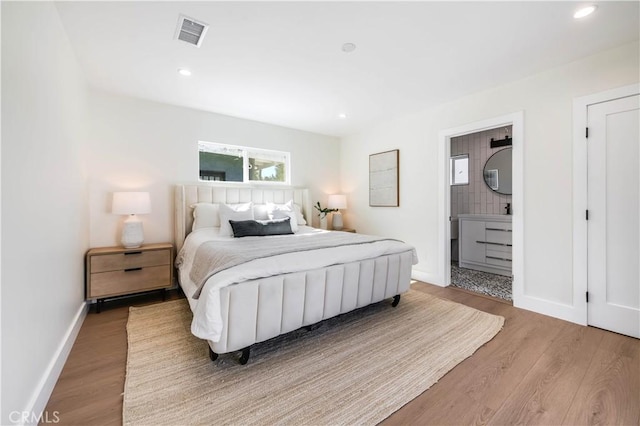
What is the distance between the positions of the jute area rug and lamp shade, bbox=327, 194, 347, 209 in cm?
236

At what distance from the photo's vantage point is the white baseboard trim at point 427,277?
3.63 metres

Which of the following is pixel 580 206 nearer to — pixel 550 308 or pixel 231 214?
pixel 550 308

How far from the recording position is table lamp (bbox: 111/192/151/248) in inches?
116

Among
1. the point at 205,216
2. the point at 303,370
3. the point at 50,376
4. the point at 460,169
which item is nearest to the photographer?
the point at 50,376

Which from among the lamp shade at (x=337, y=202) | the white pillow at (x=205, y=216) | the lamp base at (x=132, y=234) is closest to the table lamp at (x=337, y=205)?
the lamp shade at (x=337, y=202)

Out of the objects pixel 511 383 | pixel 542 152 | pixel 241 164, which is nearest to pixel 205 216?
pixel 241 164

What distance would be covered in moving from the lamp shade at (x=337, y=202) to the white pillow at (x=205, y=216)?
1.96 m


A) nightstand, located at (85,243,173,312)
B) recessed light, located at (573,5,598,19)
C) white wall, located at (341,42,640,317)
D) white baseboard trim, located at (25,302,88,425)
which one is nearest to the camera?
white baseboard trim, located at (25,302,88,425)

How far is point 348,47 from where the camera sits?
7.39 ft

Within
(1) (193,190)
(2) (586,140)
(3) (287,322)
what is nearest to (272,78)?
(1) (193,190)

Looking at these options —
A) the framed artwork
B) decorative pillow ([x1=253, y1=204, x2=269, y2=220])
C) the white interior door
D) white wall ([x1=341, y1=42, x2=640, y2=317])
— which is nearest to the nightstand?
decorative pillow ([x1=253, y1=204, x2=269, y2=220])

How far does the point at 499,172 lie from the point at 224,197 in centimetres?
437

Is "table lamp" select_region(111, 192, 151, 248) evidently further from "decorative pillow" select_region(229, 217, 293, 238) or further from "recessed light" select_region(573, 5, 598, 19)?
"recessed light" select_region(573, 5, 598, 19)

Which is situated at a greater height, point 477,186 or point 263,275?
point 477,186
